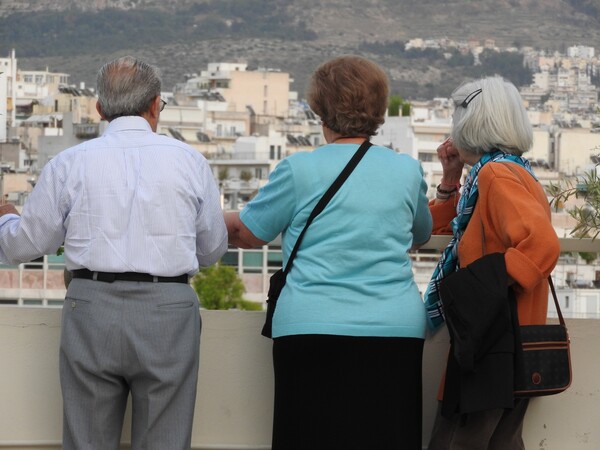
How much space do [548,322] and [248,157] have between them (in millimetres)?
83058

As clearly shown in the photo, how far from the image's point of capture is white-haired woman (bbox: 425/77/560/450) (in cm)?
A: 319

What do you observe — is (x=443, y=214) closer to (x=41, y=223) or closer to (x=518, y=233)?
(x=518, y=233)

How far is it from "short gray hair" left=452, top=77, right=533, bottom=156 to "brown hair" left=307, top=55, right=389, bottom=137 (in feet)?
0.73

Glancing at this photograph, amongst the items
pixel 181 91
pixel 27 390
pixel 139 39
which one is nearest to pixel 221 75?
pixel 181 91

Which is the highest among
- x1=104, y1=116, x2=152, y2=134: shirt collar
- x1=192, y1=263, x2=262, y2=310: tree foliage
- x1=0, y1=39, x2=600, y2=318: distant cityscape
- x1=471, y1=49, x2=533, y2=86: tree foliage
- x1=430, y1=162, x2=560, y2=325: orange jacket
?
x1=471, y1=49, x2=533, y2=86: tree foliage

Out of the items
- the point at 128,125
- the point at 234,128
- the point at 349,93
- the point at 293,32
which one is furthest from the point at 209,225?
the point at 293,32

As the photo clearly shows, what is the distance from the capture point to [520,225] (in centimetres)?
319

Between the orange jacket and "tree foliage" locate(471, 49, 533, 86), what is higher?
"tree foliage" locate(471, 49, 533, 86)

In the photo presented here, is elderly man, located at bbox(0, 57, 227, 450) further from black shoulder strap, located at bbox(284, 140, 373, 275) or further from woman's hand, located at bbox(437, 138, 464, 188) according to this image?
woman's hand, located at bbox(437, 138, 464, 188)

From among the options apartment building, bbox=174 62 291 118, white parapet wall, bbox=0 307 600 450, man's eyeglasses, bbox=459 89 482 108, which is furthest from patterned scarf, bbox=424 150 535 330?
apartment building, bbox=174 62 291 118

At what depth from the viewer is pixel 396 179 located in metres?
3.20

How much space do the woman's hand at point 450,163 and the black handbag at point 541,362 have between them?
1.79ft

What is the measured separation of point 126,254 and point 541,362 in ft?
2.91

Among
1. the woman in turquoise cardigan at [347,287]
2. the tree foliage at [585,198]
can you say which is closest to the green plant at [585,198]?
the tree foliage at [585,198]
